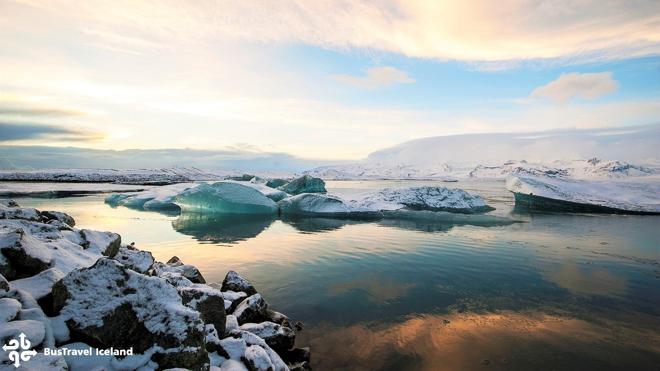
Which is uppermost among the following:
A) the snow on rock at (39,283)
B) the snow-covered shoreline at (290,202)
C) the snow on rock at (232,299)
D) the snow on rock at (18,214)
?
the snow on rock at (18,214)

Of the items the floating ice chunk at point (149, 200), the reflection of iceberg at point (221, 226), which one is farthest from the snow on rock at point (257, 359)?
the floating ice chunk at point (149, 200)

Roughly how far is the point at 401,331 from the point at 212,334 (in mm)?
3047

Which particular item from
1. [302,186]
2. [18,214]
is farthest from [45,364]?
[302,186]

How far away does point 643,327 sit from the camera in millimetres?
6121

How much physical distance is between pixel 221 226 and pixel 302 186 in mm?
17579

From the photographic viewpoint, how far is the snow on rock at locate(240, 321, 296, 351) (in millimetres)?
5129

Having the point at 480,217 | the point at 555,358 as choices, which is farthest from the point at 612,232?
the point at 555,358

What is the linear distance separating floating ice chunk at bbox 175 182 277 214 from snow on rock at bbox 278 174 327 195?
38.9ft

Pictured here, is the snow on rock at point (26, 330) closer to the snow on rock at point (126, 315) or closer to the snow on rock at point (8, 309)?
the snow on rock at point (8, 309)

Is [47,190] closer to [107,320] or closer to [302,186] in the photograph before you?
[302,186]

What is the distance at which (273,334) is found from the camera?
17.0 feet

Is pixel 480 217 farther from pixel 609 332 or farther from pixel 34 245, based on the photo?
pixel 34 245

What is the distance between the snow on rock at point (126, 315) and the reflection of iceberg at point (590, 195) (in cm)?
2631

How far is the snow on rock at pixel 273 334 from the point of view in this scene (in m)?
5.13
